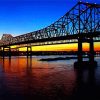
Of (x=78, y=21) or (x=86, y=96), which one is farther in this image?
(x=78, y=21)

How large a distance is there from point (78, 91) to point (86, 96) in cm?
255

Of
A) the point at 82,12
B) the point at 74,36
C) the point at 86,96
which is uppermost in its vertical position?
the point at 82,12

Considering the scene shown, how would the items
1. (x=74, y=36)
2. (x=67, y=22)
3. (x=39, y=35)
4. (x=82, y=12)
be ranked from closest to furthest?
(x=74, y=36)
(x=82, y=12)
(x=67, y=22)
(x=39, y=35)

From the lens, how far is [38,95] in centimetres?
2355

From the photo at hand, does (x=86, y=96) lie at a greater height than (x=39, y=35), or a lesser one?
lesser

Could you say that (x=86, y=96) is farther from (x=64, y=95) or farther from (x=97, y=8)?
(x=97, y=8)

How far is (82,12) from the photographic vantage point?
79188mm

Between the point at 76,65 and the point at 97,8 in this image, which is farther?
the point at 97,8

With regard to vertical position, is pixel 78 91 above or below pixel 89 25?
below

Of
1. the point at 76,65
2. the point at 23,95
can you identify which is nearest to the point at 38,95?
the point at 23,95

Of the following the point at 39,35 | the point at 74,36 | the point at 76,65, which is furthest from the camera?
the point at 39,35

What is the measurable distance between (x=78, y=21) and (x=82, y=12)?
124 inches

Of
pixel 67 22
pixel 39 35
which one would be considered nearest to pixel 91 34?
pixel 67 22

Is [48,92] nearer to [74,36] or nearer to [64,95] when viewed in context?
[64,95]
